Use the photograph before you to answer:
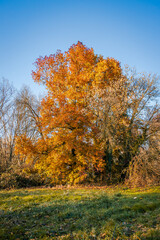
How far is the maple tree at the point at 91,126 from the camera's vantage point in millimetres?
16047

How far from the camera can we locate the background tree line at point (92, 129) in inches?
619

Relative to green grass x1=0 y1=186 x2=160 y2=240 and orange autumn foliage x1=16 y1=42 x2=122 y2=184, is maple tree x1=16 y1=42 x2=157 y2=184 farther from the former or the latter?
green grass x1=0 y1=186 x2=160 y2=240

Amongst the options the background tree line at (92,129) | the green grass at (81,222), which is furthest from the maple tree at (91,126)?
the green grass at (81,222)

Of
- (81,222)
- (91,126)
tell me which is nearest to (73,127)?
(91,126)

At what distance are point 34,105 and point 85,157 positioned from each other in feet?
42.2

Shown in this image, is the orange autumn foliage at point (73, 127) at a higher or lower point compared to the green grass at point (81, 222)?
higher

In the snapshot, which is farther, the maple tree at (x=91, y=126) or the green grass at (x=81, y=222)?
the maple tree at (x=91, y=126)

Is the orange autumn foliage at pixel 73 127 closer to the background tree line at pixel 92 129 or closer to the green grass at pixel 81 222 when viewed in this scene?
the background tree line at pixel 92 129

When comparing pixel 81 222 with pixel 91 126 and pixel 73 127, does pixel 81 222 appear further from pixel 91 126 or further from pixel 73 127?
pixel 73 127

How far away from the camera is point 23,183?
1839 centimetres

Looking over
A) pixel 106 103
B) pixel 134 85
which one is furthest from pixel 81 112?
pixel 134 85

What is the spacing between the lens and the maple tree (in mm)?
16047

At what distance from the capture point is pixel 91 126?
55.7 feet

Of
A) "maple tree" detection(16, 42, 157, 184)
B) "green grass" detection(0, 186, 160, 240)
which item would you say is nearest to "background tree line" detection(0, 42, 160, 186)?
"maple tree" detection(16, 42, 157, 184)
